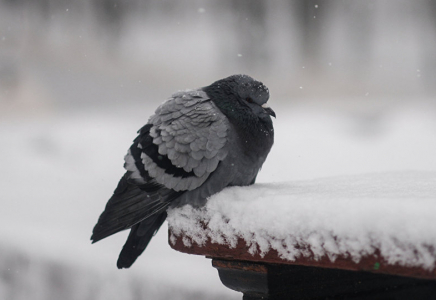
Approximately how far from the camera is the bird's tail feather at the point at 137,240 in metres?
2.00

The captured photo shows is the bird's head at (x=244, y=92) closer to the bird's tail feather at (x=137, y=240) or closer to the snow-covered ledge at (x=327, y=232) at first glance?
the bird's tail feather at (x=137, y=240)

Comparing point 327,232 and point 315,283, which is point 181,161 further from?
point 327,232

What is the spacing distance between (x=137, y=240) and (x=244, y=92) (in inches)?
37.8

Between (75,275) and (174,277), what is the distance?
50.3 inches

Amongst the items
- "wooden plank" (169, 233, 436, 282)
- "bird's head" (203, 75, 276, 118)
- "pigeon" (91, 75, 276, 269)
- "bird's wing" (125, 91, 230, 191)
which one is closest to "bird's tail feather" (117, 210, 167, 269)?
"pigeon" (91, 75, 276, 269)

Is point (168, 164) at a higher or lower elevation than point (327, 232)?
higher

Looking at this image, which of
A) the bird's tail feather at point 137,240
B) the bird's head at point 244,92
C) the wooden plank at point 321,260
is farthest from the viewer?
the bird's head at point 244,92

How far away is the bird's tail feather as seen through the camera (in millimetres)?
2002

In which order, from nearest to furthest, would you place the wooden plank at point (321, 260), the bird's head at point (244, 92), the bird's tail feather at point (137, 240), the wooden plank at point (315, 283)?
the wooden plank at point (321, 260) → the wooden plank at point (315, 283) → the bird's tail feather at point (137, 240) → the bird's head at point (244, 92)

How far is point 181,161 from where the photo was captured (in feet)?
6.40

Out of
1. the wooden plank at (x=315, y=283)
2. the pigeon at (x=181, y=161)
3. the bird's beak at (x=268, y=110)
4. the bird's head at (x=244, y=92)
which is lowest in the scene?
the wooden plank at (x=315, y=283)

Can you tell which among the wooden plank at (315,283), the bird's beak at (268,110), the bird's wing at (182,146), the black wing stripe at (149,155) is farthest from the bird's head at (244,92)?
the wooden plank at (315,283)

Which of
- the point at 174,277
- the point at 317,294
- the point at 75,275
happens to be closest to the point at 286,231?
the point at 317,294

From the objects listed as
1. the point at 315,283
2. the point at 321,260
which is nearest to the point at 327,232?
the point at 321,260
